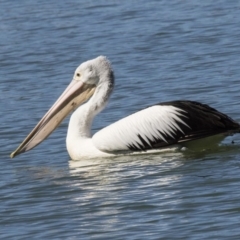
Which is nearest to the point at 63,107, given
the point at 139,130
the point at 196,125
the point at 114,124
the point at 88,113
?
the point at 88,113

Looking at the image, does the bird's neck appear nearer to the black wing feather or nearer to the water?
the water

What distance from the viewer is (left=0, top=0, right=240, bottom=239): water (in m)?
7.42

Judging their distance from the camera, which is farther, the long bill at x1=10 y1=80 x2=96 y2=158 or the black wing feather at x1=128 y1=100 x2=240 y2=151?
the long bill at x1=10 y1=80 x2=96 y2=158

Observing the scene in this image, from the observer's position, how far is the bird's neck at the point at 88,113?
9773 millimetres

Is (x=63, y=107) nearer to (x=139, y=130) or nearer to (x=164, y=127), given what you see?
(x=139, y=130)

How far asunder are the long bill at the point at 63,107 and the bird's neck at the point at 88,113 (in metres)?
0.15

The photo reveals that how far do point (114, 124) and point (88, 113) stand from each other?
0.39 m

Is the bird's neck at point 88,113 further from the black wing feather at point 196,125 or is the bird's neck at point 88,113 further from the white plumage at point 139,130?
the black wing feather at point 196,125

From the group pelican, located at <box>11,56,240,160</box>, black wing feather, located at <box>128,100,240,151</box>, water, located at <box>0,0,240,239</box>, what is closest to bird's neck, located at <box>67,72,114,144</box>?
pelican, located at <box>11,56,240,160</box>

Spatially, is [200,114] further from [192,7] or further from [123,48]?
[192,7]

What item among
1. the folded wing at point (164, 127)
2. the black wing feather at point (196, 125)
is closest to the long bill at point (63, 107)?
the folded wing at point (164, 127)

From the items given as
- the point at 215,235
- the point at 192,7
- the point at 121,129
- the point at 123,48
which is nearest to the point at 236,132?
the point at 121,129

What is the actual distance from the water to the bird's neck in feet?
0.91

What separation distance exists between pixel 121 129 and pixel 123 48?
5230 millimetres
